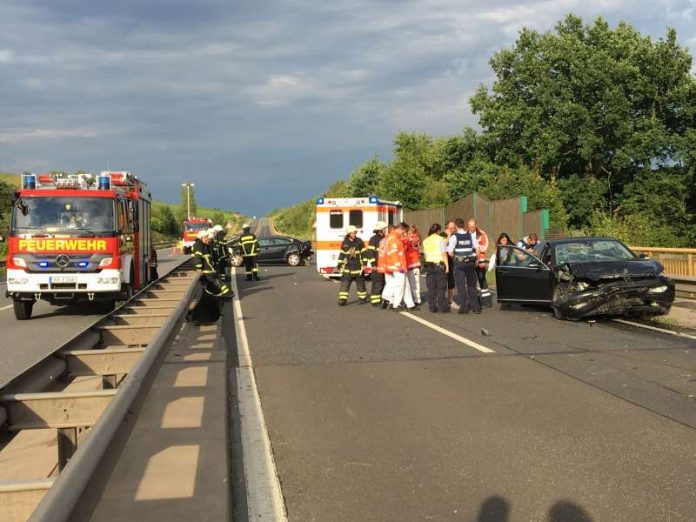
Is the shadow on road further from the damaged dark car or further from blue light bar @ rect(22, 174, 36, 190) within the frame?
blue light bar @ rect(22, 174, 36, 190)

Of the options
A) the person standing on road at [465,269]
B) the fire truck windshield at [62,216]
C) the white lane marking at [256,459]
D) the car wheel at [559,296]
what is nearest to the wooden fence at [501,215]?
the person standing on road at [465,269]

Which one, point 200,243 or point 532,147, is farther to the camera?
point 532,147

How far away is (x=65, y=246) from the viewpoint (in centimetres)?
1360

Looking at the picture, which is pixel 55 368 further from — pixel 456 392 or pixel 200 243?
pixel 200 243

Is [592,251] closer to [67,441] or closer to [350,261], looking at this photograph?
[350,261]

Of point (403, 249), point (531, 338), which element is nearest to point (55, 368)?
point (531, 338)

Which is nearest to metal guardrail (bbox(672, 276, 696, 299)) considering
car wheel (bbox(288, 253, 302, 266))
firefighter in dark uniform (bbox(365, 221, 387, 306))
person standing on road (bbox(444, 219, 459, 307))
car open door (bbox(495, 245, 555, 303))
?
car open door (bbox(495, 245, 555, 303))

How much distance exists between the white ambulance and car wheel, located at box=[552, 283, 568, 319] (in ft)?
33.9

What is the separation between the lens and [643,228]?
28828mm

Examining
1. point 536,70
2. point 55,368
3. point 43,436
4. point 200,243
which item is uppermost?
point 536,70

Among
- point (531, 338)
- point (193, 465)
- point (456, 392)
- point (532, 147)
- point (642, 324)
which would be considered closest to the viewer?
point (193, 465)

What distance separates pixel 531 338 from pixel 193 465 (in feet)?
22.8

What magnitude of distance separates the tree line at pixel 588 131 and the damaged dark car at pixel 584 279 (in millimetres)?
25188

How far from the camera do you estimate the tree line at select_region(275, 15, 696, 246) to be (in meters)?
41.0
